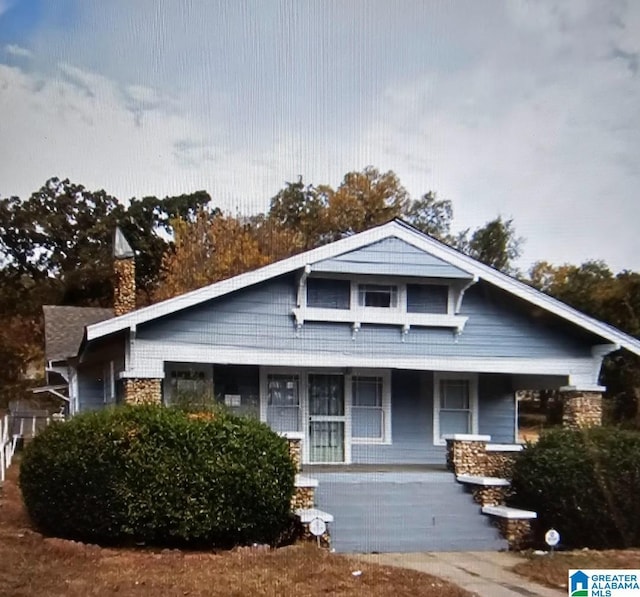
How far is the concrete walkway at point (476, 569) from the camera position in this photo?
3.27 m

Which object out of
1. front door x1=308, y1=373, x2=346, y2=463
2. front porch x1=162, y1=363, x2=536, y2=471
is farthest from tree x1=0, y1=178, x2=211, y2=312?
front door x1=308, y1=373, x2=346, y2=463

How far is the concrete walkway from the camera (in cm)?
327

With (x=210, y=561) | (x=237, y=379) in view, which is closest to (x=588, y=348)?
(x=237, y=379)

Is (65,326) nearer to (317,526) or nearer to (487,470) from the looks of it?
(317,526)

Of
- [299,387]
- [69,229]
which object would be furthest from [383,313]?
[69,229]

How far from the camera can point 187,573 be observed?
326 centimetres

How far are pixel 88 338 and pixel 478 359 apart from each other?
2.27 m

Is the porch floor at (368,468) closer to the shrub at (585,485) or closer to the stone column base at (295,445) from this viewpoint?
the stone column base at (295,445)

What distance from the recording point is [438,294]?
5125mm

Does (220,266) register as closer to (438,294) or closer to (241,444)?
(241,444)

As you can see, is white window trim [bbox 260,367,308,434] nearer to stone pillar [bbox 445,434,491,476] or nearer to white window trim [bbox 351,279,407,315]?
white window trim [bbox 351,279,407,315]

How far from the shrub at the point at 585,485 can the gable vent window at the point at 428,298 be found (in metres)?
0.99

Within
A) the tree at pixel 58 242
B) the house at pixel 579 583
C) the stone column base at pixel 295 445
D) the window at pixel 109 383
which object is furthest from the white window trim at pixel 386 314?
the house at pixel 579 583

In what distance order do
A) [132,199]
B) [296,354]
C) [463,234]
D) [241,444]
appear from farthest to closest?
[296,354] < [463,234] < [241,444] < [132,199]
